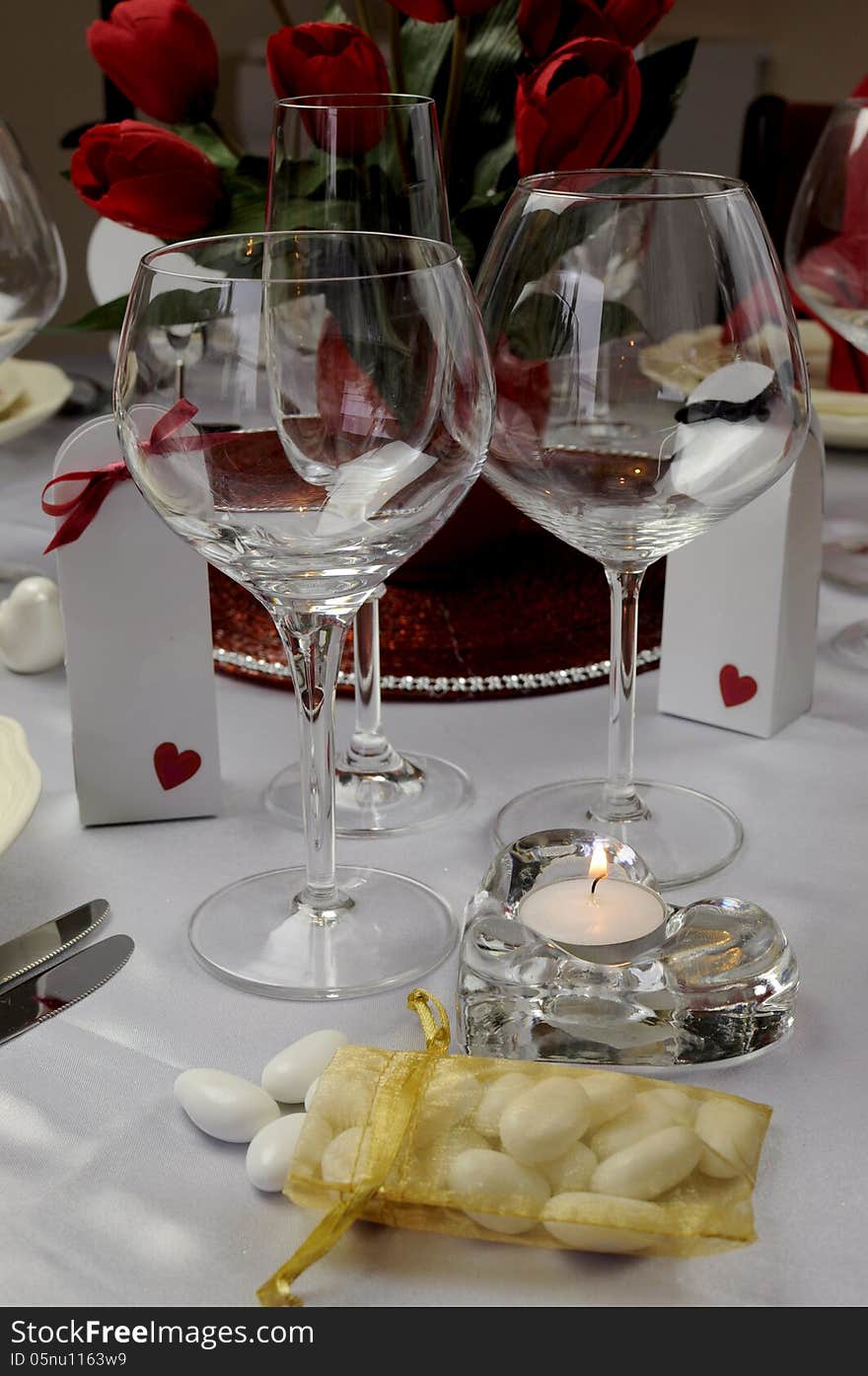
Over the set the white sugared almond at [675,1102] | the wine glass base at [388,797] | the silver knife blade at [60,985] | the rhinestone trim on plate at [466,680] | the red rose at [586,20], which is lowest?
the wine glass base at [388,797]

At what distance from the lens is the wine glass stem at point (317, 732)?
60cm

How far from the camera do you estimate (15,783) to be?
0.65m

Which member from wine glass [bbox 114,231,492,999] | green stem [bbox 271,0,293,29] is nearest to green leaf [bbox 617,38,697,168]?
green stem [bbox 271,0,293,29]

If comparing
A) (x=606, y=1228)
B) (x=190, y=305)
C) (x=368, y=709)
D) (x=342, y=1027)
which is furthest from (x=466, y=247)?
(x=606, y=1228)

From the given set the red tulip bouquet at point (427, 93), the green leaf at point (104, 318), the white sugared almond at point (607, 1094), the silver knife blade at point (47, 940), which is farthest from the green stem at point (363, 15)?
the white sugared almond at point (607, 1094)

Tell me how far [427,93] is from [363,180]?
0.22 m

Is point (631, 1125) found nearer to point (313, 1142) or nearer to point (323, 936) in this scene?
point (313, 1142)

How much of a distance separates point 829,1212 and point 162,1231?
204 millimetres

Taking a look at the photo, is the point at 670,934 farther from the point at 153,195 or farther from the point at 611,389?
the point at 153,195

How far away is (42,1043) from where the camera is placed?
553 millimetres

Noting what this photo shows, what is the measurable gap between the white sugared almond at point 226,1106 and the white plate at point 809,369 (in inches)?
13.4

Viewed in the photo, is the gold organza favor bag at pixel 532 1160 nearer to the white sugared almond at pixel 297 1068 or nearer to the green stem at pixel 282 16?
the white sugared almond at pixel 297 1068

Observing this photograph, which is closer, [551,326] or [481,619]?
[551,326]

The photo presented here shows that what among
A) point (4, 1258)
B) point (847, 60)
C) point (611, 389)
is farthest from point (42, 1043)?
point (847, 60)
